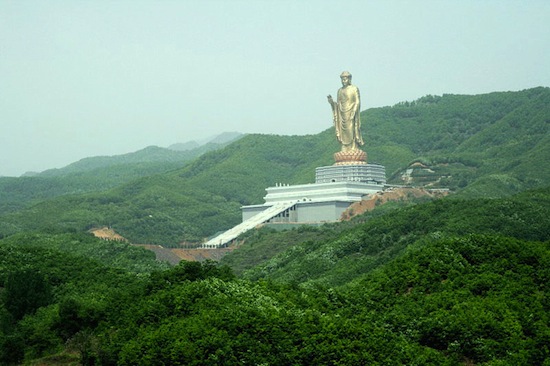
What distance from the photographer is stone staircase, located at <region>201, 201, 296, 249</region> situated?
294 ft

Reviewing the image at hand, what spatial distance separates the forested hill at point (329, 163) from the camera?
99.2 meters

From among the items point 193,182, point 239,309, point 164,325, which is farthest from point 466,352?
point 193,182

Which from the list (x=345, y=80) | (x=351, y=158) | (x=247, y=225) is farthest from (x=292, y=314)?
(x=345, y=80)

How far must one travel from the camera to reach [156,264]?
5994cm

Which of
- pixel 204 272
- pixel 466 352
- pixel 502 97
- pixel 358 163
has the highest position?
pixel 502 97

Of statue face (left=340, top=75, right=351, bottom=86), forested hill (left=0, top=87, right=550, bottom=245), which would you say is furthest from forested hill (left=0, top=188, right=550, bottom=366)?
statue face (left=340, top=75, right=351, bottom=86)

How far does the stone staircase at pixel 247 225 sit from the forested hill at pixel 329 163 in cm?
474

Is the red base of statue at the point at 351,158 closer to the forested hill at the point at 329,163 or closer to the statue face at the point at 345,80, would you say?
the statue face at the point at 345,80

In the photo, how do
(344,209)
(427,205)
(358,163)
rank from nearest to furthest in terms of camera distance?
(427,205) < (344,209) < (358,163)

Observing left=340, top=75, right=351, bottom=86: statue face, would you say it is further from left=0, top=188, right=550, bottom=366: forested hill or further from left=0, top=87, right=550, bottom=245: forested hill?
left=0, top=188, right=550, bottom=366: forested hill

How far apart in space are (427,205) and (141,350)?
32.8m

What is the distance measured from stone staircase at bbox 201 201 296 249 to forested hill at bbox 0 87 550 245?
474 cm

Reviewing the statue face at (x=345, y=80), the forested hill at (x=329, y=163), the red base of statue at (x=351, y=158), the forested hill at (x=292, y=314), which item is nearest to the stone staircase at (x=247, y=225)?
the forested hill at (x=329, y=163)

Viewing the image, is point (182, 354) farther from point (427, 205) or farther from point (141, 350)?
point (427, 205)
